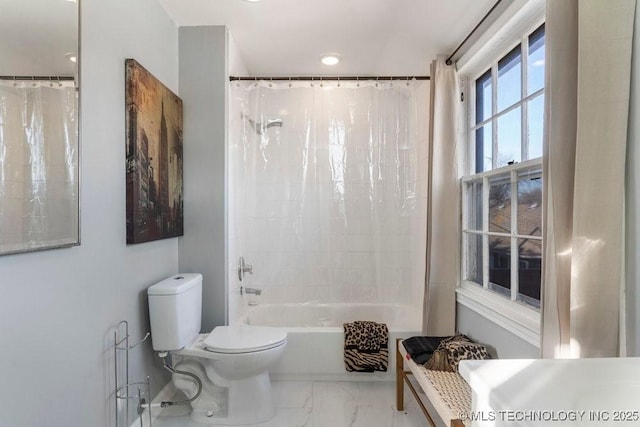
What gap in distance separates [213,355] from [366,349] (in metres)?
1.00

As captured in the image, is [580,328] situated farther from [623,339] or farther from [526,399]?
[526,399]

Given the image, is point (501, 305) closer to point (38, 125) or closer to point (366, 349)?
point (366, 349)

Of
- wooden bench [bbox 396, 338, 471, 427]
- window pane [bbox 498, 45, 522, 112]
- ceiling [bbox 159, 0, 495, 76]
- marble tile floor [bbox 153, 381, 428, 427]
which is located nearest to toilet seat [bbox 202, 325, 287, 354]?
marble tile floor [bbox 153, 381, 428, 427]

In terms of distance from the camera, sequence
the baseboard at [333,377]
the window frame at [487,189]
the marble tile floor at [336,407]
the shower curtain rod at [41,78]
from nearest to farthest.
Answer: the shower curtain rod at [41,78] → the window frame at [487,189] → the marble tile floor at [336,407] → the baseboard at [333,377]

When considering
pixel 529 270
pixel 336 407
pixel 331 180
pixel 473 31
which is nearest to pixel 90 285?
pixel 336 407

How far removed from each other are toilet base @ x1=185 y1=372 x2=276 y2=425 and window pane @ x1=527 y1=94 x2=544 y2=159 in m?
1.84

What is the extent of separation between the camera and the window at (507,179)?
1.74 m

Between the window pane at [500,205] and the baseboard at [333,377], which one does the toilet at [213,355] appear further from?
the window pane at [500,205]

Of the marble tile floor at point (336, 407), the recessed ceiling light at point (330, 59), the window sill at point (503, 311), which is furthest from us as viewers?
the recessed ceiling light at point (330, 59)

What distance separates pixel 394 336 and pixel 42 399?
1.90 meters

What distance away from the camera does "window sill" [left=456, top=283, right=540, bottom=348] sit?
5.23 ft

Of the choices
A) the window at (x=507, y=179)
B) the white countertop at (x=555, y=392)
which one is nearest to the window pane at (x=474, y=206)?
the window at (x=507, y=179)

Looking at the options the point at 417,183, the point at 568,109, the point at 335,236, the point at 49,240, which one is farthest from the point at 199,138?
the point at 568,109

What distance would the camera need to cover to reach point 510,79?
199 cm
